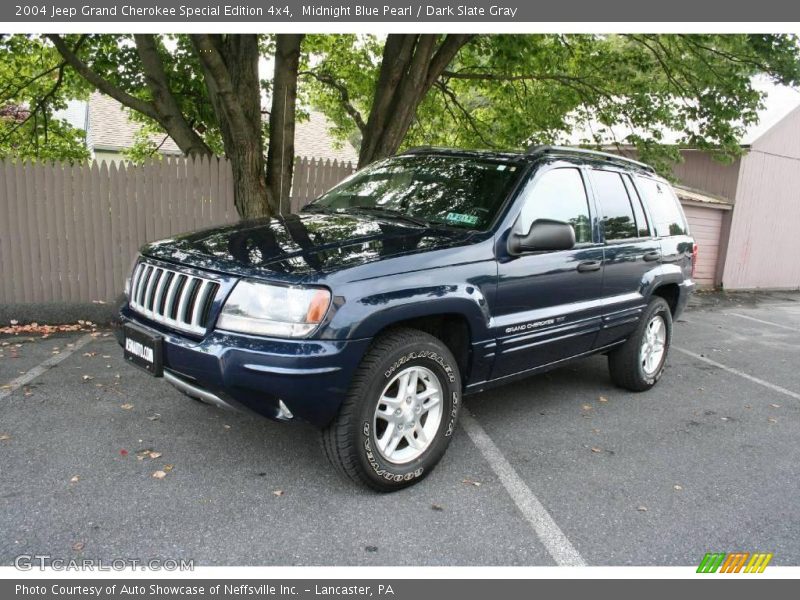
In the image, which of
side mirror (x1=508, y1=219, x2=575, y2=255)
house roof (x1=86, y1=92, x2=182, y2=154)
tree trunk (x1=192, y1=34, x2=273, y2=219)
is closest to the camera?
side mirror (x1=508, y1=219, x2=575, y2=255)

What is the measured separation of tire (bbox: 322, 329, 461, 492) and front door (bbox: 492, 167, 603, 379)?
Answer: 541 millimetres

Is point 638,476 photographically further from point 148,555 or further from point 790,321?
point 790,321

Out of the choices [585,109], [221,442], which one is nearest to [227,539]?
[221,442]

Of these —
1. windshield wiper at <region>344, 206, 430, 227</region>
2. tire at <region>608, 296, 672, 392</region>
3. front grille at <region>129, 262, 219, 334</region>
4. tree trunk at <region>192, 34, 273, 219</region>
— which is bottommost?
tire at <region>608, 296, 672, 392</region>

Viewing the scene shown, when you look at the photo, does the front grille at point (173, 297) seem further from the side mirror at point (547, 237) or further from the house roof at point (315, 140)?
the house roof at point (315, 140)

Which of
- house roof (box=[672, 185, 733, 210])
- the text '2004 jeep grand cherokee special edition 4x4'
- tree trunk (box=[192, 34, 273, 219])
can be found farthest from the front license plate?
house roof (box=[672, 185, 733, 210])

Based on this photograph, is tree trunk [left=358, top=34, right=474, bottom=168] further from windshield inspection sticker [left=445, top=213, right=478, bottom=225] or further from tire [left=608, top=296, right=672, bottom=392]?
windshield inspection sticker [left=445, top=213, right=478, bottom=225]

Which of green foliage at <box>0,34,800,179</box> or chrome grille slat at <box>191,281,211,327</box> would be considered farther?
green foliage at <box>0,34,800,179</box>

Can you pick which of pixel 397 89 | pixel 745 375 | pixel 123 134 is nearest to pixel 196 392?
pixel 745 375

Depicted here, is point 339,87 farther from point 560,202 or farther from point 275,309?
point 275,309

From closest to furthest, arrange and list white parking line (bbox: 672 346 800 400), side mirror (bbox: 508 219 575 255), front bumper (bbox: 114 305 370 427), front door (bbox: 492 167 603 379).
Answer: front bumper (bbox: 114 305 370 427) < side mirror (bbox: 508 219 575 255) < front door (bbox: 492 167 603 379) < white parking line (bbox: 672 346 800 400)

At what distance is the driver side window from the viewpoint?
159 inches

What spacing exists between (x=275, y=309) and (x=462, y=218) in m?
1.49

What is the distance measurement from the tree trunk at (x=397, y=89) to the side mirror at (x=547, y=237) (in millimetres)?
4640
